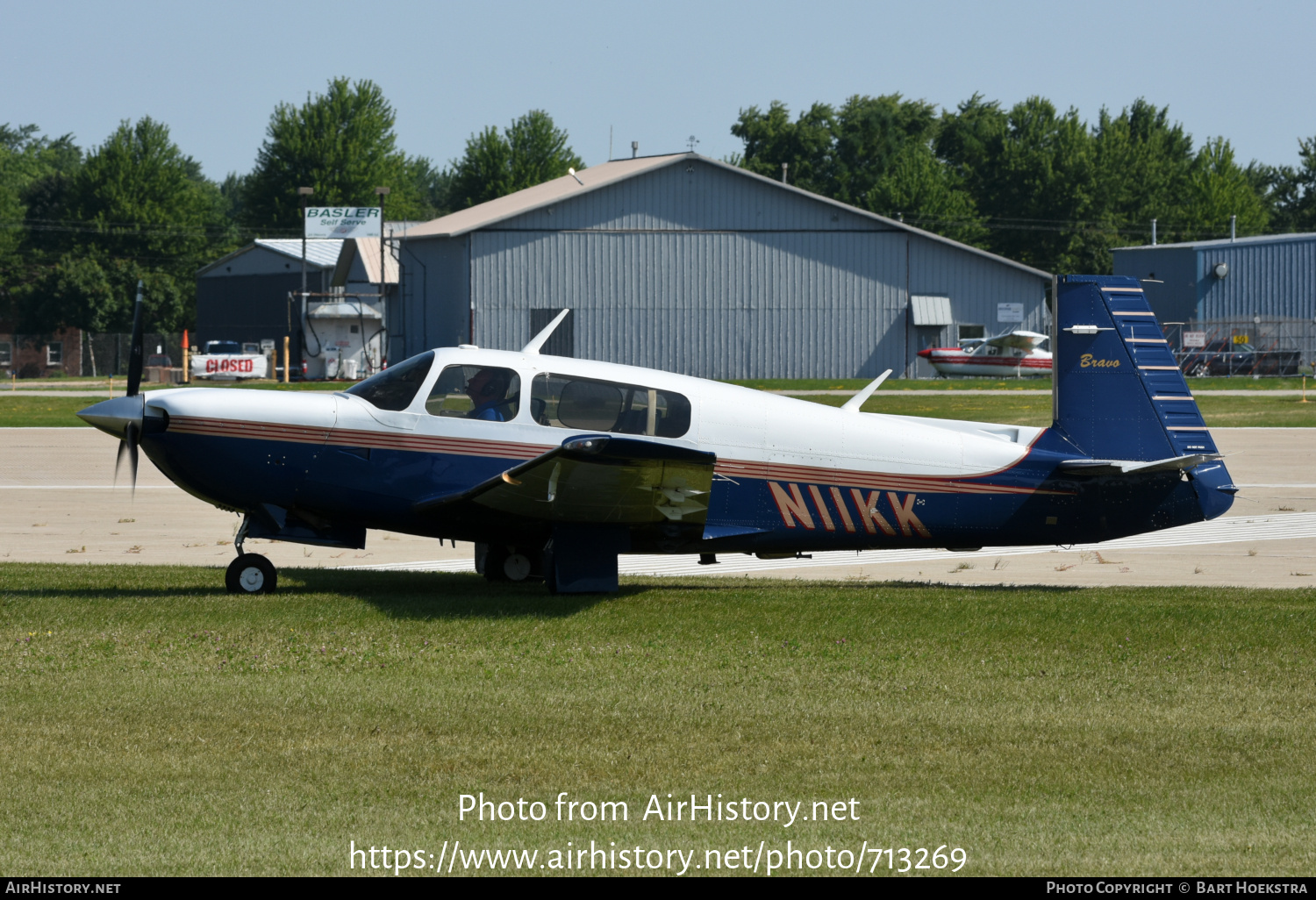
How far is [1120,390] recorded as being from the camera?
11312 mm

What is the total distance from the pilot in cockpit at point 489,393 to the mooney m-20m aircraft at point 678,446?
0.05ft

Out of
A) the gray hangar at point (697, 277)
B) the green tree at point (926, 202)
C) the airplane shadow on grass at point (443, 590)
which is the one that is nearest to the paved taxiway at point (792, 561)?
the airplane shadow on grass at point (443, 590)

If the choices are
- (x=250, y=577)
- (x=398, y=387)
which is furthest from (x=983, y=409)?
(x=250, y=577)

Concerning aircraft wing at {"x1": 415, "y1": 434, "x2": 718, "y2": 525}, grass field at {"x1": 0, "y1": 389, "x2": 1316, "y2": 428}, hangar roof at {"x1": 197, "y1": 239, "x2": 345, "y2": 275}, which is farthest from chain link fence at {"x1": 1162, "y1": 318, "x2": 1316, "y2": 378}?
aircraft wing at {"x1": 415, "y1": 434, "x2": 718, "y2": 525}

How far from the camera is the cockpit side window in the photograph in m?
10.7

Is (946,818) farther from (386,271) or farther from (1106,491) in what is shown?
(386,271)

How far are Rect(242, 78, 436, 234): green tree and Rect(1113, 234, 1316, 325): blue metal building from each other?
67338 mm

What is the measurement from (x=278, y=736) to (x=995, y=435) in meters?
6.94

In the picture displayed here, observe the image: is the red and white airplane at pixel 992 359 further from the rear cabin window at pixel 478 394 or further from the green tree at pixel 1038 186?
the green tree at pixel 1038 186

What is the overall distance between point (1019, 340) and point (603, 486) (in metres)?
40.6

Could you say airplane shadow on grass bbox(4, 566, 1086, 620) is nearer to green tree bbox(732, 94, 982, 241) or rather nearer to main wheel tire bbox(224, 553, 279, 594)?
main wheel tire bbox(224, 553, 279, 594)

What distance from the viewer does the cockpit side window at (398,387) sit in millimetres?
10680

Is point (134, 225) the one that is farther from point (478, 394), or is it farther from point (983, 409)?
point (478, 394)

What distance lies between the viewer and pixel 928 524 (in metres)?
11.1
